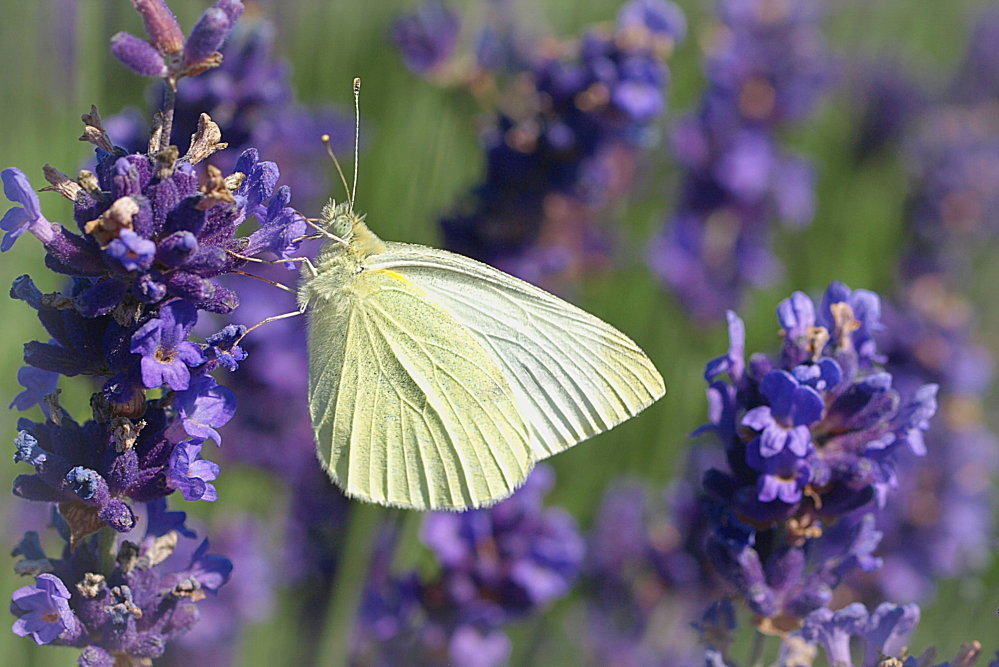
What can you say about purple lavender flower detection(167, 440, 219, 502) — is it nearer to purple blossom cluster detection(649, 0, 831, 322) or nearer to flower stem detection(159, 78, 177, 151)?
flower stem detection(159, 78, 177, 151)

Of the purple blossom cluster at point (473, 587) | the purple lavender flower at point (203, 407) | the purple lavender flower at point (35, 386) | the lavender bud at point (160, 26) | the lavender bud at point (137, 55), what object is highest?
the lavender bud at point (160, 26)

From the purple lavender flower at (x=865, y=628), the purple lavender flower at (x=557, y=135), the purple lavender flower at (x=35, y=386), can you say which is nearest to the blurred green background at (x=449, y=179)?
the purple lavender flower at (x=557, y=135)

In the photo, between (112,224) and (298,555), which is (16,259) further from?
(112,224)

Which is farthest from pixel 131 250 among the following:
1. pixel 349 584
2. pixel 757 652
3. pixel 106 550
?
pixel 349 584

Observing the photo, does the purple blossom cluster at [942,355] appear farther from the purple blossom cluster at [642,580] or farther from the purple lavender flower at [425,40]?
the purple lavender flower at [425,40]

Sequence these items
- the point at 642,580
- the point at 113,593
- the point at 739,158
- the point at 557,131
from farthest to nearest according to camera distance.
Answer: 1. the point at 739,158
2. the point at 642,580
3. the point at 557,131
4. the point at 113,593

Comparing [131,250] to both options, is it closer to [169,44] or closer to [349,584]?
[169,44]

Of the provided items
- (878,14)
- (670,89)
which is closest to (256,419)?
(670,89)
